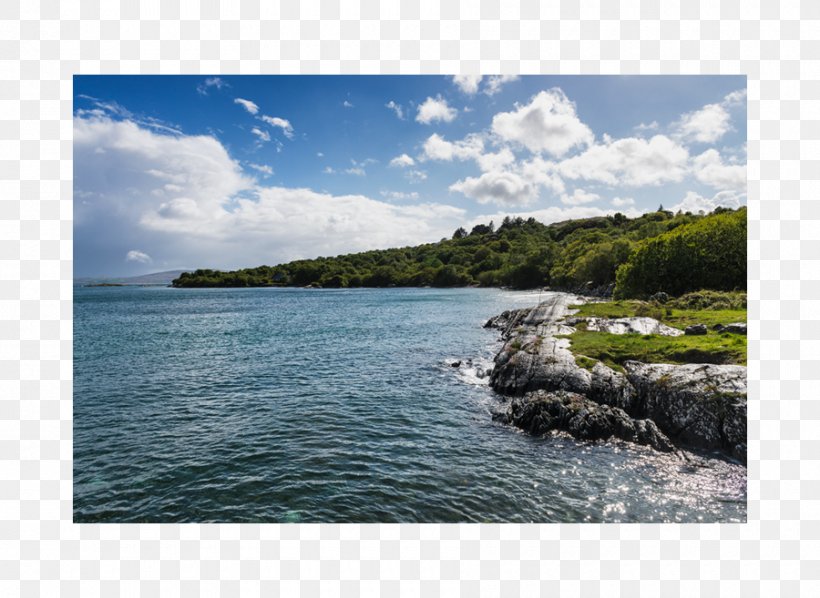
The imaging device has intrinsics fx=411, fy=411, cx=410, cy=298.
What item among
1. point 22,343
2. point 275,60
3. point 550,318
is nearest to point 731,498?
point 275,60

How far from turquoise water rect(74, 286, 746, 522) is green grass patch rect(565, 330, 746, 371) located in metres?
7.65

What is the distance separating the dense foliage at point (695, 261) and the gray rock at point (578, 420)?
4714 centimetres

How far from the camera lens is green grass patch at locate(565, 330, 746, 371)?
2319 cm

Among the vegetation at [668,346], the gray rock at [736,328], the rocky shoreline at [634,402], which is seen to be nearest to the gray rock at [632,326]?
the vegetation at [668,346]

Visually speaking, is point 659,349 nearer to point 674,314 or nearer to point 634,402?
point 634,402

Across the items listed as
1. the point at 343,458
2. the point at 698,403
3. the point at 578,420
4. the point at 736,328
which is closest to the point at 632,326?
the point at 736,328

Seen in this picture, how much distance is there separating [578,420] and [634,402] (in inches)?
156

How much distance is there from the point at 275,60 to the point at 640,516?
18.2 meters

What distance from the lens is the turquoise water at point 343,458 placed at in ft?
45.4

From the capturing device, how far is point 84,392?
2853 centimetres

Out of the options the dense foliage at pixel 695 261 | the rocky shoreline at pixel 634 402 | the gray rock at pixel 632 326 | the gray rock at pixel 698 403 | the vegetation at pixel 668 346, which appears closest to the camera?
the gray rock at pixel 698 403

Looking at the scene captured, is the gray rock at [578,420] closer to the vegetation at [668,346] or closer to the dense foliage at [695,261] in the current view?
the vegetation at [668,346]

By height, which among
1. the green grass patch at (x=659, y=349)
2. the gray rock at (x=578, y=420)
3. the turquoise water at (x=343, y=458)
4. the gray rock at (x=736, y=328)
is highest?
the gray rock at (x=736, y=328)

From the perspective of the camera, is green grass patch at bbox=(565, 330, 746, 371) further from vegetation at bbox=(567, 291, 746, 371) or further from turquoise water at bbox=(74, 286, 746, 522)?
turquoise water at bbox=(74, 286, 746, 522)
